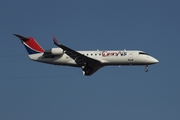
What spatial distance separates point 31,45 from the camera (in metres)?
46.4

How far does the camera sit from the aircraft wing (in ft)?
137

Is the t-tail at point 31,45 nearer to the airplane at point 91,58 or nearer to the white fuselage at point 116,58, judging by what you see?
the airplane at point 91,58

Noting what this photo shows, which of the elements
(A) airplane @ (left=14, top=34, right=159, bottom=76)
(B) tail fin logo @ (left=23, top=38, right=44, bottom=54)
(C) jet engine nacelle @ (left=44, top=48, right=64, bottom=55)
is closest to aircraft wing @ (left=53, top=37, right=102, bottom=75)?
(A) airplane @ (left=14, top=34, right=159, bottom=76)

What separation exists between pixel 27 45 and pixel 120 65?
11.9m

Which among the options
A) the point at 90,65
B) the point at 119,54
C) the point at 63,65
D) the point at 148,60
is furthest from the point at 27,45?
the point at 148,60

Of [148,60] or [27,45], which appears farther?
[27,45]

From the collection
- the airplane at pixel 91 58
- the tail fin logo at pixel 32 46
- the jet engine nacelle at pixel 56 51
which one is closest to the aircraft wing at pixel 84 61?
the airplane at pixel 91 58

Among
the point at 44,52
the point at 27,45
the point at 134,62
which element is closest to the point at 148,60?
the point at 134,62

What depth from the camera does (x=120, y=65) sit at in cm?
4325

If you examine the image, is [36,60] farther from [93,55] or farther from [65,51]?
[93,55]

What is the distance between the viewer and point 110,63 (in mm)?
42938

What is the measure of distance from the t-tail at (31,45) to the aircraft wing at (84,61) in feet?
14.0

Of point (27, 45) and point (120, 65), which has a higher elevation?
point (27, 45)

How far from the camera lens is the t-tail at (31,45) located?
4578 cm
